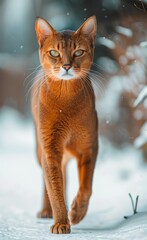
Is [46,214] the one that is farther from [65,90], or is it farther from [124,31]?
[124,31]

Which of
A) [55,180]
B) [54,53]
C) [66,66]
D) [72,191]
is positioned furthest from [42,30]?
[72,191]

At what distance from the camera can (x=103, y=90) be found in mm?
3850

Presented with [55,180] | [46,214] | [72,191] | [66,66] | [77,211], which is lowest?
[72,191]

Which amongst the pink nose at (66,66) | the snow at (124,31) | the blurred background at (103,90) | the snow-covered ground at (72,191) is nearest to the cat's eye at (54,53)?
the pink nose at (66,66)

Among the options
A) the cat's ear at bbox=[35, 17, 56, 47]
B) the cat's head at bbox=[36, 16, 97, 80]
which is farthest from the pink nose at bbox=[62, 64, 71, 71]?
the cat's ear at bbox=[35, 17, 56, 47]

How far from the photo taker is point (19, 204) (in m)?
3.53

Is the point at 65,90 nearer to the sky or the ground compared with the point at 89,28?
nearer to the ground

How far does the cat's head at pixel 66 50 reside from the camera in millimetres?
2479

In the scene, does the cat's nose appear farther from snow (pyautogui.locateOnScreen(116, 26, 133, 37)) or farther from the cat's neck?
snow (pyautogui.locateOnScreen(116, 26, 133, 37))

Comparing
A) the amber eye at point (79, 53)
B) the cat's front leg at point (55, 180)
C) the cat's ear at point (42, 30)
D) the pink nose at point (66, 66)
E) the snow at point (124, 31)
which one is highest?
the cat's ear at point (42, 30)

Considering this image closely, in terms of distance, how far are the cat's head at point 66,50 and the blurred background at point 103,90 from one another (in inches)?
10.0

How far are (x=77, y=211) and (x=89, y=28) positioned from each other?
88 centimetres

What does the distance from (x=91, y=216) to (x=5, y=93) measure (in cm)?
178

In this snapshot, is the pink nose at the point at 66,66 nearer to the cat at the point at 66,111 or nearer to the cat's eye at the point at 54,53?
the cat at the point at 66,111
